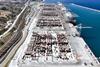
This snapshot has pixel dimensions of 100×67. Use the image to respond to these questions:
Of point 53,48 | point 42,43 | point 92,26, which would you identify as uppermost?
point 53,48

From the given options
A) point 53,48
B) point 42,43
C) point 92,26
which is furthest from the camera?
Result: point 92,26

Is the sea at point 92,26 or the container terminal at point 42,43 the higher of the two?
the container terminal at point 42,43

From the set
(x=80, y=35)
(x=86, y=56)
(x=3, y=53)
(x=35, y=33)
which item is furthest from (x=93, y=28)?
(x=3, y=53)

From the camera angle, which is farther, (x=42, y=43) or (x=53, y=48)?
(x=42, y=43)

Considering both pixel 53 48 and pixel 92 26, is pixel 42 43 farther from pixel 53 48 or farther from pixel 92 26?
pixel 92 26

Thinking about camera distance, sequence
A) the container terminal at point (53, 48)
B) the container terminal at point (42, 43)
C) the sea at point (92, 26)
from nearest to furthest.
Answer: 1. the container terminal at point (53, 48)
2. the container terminal at point (42, 43)
3. the sea at point (92, 26)

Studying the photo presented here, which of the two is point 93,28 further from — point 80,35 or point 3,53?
point 3,53

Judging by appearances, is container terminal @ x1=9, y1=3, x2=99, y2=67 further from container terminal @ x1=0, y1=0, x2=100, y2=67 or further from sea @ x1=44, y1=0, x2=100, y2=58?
sea @ x1=44, y1=0, x2=100, y2=58

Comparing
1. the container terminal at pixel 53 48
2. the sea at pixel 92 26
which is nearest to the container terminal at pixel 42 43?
the container terminal at pixel 53 48

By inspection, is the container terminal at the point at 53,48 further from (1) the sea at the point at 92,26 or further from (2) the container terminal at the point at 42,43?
(1) the sea at the point at 92,26

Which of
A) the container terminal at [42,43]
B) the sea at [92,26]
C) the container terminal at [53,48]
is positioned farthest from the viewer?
the sea at [92,26]

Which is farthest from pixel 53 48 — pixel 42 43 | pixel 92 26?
pixel 92 26
